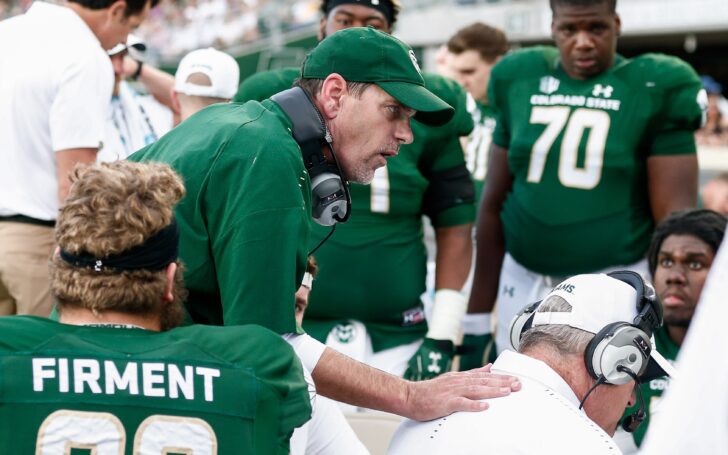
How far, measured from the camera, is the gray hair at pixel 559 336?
98.9 inches

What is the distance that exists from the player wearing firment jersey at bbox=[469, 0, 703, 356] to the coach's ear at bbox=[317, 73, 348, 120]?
2.00m

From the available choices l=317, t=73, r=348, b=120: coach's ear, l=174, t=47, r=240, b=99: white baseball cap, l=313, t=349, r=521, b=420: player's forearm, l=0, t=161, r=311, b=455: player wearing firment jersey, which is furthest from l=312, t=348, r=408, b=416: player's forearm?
l=174, t=47, r=240, b=99: white baseball cap

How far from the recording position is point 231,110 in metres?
2.58

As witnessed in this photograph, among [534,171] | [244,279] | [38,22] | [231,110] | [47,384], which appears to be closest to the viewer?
[47,384]

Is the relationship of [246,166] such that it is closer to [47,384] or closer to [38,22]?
[47,384]

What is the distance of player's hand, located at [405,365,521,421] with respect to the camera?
94.7 inches

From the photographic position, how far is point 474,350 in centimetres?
473

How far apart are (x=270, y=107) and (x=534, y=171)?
2115 millimetres

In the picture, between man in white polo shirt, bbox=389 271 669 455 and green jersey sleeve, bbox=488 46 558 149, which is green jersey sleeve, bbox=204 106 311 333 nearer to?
man in white polo shirt, bbox=389 271 669 455

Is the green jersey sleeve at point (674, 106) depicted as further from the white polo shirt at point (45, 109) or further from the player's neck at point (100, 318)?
the player's neck at point (100, 318)

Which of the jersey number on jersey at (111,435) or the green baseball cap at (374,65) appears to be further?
the green baseball cap at (374,65)

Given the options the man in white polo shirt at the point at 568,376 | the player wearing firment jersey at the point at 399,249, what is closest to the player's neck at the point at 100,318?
the man in white polo shirt at the point at 568,376

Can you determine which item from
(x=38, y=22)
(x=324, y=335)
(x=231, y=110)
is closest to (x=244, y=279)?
(x=231, y=110)

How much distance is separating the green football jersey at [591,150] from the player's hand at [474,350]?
0.41 meters
